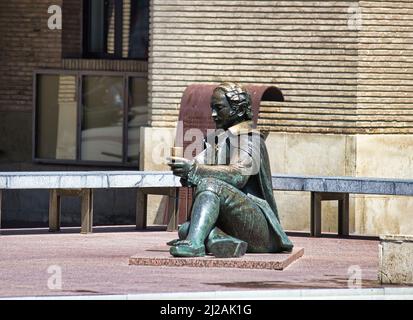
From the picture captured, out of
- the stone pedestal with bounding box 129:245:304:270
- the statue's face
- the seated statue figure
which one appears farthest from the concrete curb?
the statue's face

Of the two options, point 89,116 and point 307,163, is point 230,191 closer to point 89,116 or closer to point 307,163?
point 307,163

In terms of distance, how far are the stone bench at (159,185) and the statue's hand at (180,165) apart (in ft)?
12.2

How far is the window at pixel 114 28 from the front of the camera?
2455 cm

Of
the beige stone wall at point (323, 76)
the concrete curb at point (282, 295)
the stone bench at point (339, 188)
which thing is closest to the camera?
the concrete curb at point (282, 295)

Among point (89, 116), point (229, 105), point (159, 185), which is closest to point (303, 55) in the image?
point (159, 185)

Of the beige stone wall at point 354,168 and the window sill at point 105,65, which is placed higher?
the window sill at point 105,65

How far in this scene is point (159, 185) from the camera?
1859 cm

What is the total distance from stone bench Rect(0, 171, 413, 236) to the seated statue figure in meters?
3.14

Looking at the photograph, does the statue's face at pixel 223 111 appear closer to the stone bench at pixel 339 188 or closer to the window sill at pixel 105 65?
the stone bench at pixel 339 188

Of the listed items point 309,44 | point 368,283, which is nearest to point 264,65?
point 309,44

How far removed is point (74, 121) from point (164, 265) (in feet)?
34.0

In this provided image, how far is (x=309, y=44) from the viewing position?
816 inches

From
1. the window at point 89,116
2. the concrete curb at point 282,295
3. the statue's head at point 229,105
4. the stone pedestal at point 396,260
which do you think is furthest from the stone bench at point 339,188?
the window at point 89,116

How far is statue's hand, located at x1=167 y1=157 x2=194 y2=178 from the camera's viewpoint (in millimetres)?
14586
